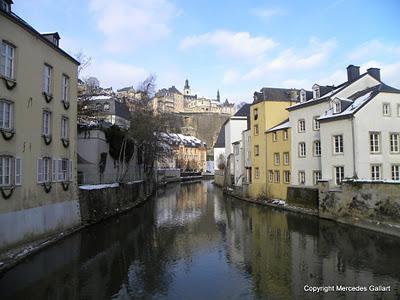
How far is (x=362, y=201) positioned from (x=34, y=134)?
19041mm

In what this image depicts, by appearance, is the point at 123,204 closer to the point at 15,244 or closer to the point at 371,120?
the point at 15,244

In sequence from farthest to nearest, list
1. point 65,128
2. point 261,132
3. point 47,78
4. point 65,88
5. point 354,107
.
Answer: point 261,132, point 354,107, point 65,88, point 65,128, point 47,78

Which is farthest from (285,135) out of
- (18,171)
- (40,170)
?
(18,171)

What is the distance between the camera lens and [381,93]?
28.1 metres

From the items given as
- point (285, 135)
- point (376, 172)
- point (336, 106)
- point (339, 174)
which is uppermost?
point (336, 106)

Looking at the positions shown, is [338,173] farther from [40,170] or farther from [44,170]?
[40,170]

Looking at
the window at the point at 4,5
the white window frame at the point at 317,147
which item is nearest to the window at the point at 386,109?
the white window frame at the point at 317,147

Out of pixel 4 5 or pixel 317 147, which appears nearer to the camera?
pixel 4 5

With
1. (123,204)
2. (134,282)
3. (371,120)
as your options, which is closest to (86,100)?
(123,204)

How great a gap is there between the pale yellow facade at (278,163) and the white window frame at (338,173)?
8.48m

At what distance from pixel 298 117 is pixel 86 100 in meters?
20.4

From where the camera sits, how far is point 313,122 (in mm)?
33906

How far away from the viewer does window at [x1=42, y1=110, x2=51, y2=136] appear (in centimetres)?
2098

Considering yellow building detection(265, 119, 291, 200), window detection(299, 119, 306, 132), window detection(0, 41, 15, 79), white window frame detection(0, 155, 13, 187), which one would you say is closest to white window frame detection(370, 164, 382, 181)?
window detection(299, 119, 306, 132)
